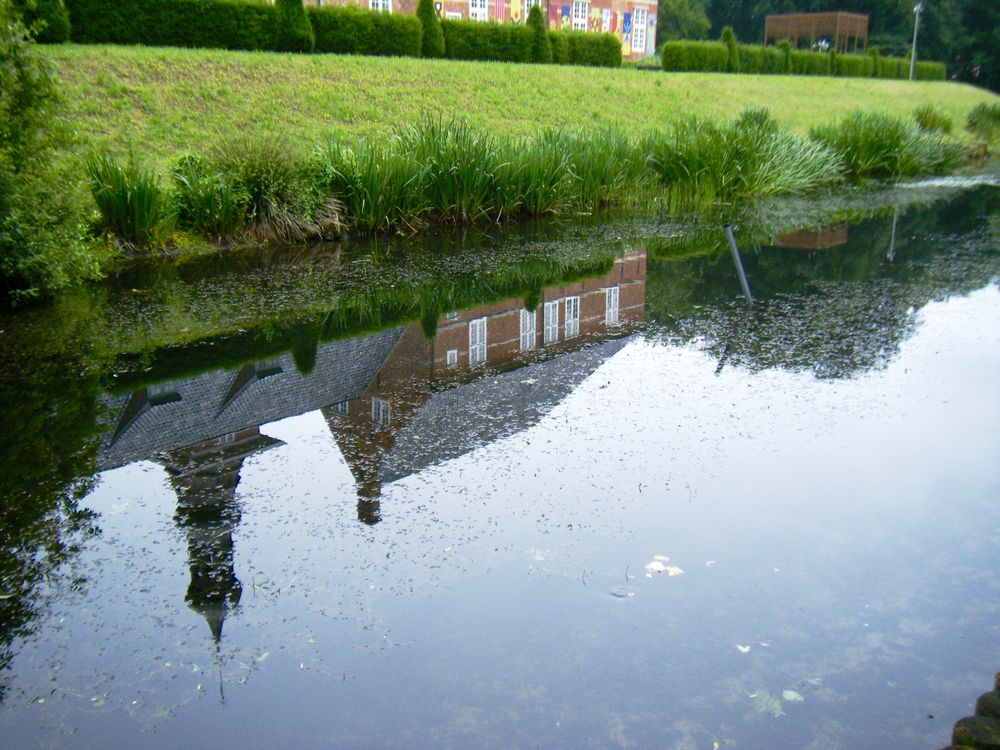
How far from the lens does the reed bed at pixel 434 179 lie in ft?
33.7

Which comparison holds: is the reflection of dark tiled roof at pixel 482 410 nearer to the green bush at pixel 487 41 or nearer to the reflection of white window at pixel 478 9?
the green bush at pixel 487 41

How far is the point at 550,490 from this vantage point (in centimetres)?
441

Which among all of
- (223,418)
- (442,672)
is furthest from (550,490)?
(223,418)

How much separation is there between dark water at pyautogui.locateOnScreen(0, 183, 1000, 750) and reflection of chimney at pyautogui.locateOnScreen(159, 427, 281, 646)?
0.02 m

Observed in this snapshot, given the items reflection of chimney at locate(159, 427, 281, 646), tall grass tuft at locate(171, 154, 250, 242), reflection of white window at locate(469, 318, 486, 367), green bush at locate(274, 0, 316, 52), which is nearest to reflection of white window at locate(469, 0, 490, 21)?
green bush at locate(274, 0, 316, 52)

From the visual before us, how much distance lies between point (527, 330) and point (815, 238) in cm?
600

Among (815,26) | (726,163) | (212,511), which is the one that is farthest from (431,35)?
(815,26)

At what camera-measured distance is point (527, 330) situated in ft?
23.4

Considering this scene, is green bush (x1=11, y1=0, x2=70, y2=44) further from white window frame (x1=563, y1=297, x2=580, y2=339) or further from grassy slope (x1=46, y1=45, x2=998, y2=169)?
white window frame (x1=563, y1=297, x2=580, y2=339)

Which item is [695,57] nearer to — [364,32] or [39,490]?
[364,32]

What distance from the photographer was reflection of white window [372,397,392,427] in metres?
5.23

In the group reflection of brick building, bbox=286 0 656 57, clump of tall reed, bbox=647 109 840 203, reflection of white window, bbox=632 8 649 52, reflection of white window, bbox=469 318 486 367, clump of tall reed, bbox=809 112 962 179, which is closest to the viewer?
reflection of white window, bbox=469 318 486 367

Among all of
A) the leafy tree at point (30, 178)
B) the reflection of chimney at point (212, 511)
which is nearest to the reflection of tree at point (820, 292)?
the reflection of chimney at point (212, 511)

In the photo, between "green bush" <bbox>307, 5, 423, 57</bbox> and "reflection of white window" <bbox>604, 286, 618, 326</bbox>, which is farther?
"green bush" <bbox>307, 5, 423, 57</bbox>
